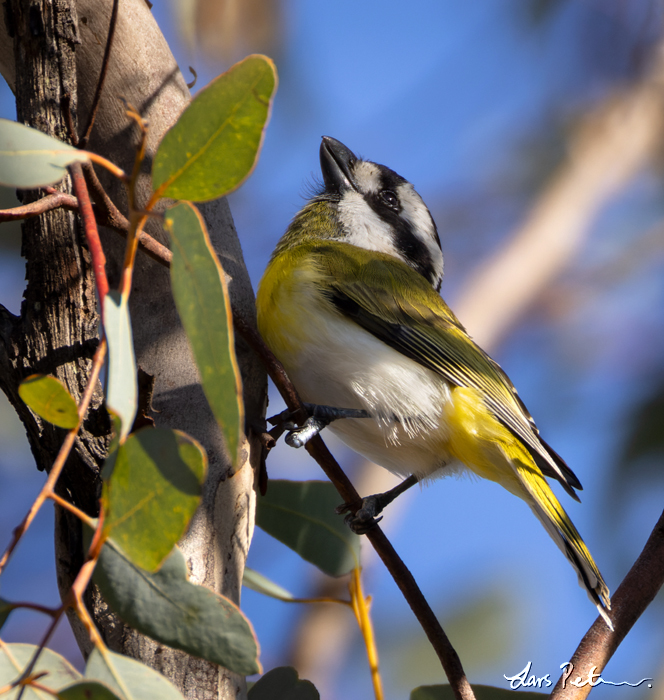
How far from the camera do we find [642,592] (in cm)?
123

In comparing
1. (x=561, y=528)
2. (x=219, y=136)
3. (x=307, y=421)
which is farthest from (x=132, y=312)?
(x=561, y=528)

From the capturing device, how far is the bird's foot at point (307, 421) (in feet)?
4.89

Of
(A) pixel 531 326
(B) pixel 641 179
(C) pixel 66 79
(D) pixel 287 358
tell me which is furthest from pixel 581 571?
(B) pixel 641 179

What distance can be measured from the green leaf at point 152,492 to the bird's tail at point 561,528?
104 cm

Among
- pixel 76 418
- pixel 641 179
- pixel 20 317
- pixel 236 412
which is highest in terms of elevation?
pixel 641 179

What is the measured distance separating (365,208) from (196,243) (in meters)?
1.96

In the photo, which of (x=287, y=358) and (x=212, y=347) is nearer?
(x=212, y=347)

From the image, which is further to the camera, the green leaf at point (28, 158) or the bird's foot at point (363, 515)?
the bird's foot at point (363, 515)

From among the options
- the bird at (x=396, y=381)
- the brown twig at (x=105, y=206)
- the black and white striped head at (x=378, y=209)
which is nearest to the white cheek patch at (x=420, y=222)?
the black and white striped head at (x=378, y=209)

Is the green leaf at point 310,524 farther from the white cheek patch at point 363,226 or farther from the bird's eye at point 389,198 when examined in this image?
the bird's eye at point 389,198

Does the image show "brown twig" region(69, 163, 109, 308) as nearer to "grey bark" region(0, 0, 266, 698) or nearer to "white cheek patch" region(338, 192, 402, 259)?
"grey bark" region(0, 0, 266, 698)

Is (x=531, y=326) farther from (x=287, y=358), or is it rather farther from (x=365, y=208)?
(x=287, y=358)

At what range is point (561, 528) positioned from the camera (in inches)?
68.1

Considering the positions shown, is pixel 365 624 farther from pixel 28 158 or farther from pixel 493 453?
pixel 28 158
